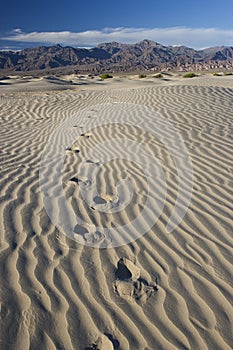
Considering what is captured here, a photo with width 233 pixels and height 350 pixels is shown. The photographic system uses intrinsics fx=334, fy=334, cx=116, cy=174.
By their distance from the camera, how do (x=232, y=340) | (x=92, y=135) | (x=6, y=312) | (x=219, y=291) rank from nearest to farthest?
(x=232, y=340), (x=6, y=312), (x=219, y=291), (x=92, y=135)

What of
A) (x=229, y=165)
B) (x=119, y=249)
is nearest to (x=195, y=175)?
(x=229, y=165)

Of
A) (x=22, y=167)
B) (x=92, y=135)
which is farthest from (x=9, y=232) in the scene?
(x=92, y=135)

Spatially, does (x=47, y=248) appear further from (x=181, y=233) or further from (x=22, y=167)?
(x=22, y=167)

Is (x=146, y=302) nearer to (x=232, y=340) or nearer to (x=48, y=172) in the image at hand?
(x=232, y=340)

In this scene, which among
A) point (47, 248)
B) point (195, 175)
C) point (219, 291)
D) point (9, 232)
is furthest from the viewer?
point (195, 175)

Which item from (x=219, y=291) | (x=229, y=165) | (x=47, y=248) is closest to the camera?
(x=219, y=291)

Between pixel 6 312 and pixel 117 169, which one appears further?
pixel 117 169
